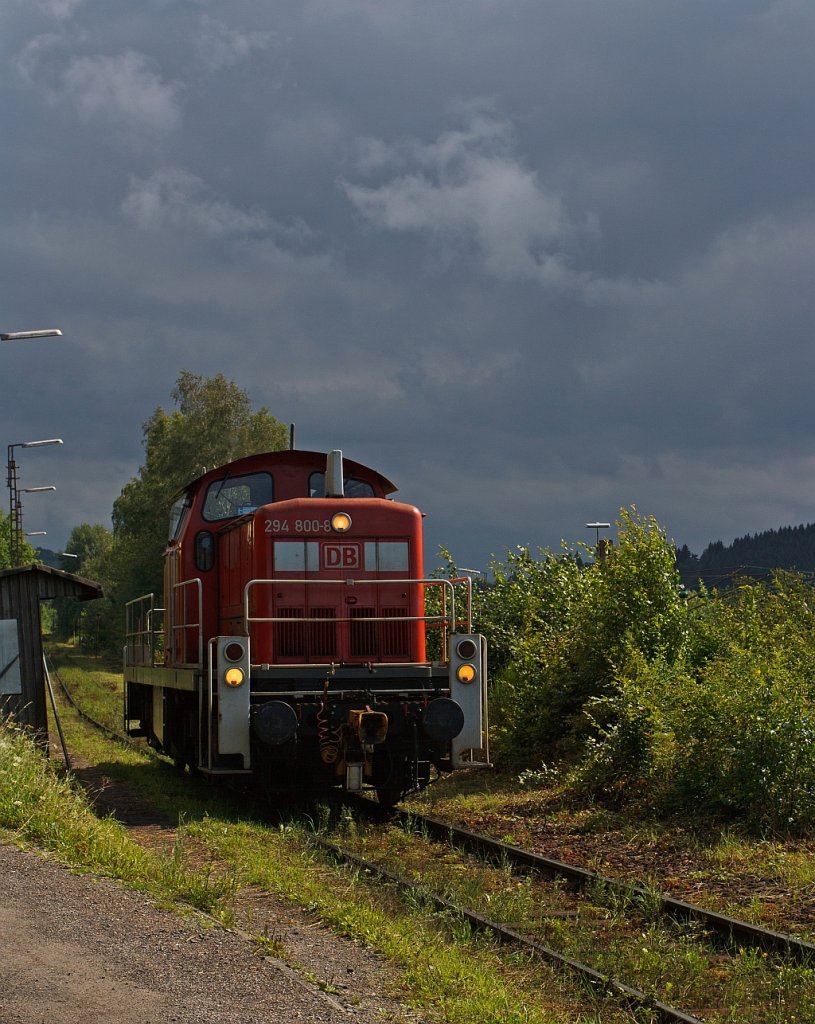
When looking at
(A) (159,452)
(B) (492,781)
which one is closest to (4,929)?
(B) (492,781)

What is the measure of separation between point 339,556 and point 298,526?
1.71 ft

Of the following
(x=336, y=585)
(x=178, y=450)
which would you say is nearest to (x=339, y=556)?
(x=336, y=585)

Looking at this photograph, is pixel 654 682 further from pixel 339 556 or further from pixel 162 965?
pixel 162 965

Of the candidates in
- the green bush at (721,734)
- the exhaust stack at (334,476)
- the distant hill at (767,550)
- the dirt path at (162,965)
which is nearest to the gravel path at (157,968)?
the dirt path at (162,965)

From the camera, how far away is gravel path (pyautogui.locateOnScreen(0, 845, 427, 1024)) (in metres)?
5.19

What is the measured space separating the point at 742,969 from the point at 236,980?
297 cm

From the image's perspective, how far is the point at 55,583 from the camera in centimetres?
1761

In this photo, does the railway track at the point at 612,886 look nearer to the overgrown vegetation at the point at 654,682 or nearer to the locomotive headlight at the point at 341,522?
the overgrown vegetation at the point at 654,682

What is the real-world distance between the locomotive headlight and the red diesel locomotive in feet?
0.05

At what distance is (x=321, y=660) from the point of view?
11.3 m

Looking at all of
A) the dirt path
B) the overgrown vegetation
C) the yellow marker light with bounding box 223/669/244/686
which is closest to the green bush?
the overgrown vegetation

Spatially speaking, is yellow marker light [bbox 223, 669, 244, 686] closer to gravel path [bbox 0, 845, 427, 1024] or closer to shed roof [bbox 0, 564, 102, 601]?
gravel path [bbox 0, 845, 427, 1024]

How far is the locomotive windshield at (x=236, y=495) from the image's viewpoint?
1276 cm

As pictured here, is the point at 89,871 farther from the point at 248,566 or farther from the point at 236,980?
the point at 248,566
